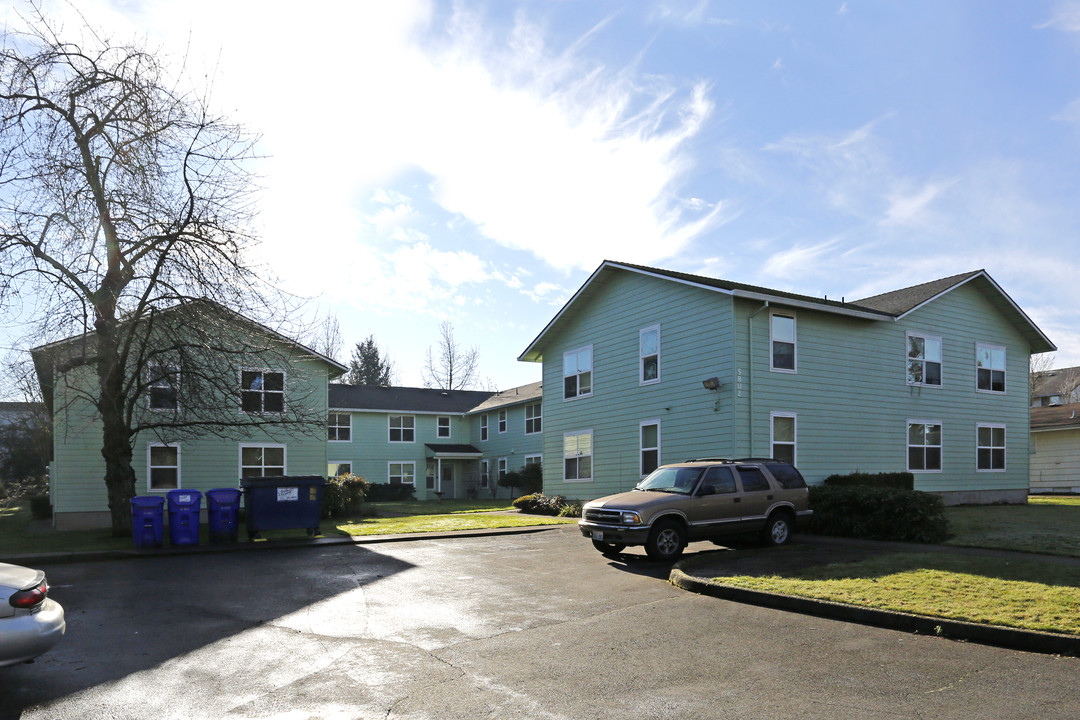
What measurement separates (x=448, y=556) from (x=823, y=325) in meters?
12.6

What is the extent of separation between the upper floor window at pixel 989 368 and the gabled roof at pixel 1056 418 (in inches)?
391

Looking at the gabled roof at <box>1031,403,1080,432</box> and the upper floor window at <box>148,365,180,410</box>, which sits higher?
the upper floor window at <box>148,365,180,410</box>

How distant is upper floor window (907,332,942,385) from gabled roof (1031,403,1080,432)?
13.5m

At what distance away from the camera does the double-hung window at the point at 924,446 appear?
22938 millimetres

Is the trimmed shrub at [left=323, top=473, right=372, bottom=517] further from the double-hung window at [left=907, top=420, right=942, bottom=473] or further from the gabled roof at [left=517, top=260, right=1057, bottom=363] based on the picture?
the double-hung window at [left=907, top=420, right=942, bottom=473]

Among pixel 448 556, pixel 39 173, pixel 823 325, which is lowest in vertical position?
pixel 448 556

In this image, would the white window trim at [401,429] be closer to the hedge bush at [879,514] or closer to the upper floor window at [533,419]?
the upper floor window at [533,419]

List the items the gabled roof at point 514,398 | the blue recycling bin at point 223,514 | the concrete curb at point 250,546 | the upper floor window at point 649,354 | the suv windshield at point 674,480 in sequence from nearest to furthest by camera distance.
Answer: the suv windshield at point 674,480
the concrete curb at point 250,546
the blue recycling bin at point 223,514
the upper floor window at point 649,354
the gabled roof at point 514,398

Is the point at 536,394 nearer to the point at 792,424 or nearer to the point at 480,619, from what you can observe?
the point at 792,424

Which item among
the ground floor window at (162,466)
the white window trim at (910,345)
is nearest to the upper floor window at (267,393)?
the ground floor window at (162,466)

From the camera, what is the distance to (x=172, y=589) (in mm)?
11281

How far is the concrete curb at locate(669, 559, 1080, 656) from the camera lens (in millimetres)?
7000

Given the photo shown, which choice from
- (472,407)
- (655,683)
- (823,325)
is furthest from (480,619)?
(472,407)

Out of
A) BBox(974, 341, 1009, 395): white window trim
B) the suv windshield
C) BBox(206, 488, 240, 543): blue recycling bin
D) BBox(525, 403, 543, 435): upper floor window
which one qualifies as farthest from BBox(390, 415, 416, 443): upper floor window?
the suv windshield
